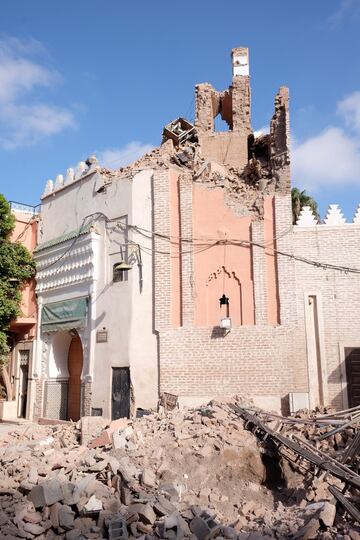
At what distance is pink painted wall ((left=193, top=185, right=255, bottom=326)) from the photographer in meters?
13.2

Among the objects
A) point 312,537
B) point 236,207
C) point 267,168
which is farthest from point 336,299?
point 312,537

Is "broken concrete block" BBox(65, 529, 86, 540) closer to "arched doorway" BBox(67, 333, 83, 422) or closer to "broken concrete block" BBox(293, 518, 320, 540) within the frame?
"broken concrete block" BBox(293, 518, 320, 540)

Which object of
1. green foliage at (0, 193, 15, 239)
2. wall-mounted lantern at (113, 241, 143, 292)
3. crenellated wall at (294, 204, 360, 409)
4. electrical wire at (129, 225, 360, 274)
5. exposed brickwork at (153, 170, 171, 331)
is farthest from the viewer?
green foliage at (0, 193, 15, 239)

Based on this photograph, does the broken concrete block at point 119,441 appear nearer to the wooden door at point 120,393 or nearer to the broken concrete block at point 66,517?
the broken concrete block at point 66,517

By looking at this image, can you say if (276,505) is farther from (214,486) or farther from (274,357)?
(274,357)

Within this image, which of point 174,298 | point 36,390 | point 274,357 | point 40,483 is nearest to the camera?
point 40,483

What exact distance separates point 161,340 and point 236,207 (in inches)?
165

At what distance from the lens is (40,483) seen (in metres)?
7.59

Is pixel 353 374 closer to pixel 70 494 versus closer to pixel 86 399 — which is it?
pixel 86 399

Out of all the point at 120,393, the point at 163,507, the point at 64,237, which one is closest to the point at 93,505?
the point at 163,507

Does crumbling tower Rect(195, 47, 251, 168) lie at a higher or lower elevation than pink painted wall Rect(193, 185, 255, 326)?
higher

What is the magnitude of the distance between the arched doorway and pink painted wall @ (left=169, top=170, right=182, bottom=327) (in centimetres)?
490

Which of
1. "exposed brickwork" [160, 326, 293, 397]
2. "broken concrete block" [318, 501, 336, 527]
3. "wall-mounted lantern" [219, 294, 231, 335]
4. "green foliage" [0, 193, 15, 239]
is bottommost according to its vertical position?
"broken concrete block" [318, 501, 336, 527]

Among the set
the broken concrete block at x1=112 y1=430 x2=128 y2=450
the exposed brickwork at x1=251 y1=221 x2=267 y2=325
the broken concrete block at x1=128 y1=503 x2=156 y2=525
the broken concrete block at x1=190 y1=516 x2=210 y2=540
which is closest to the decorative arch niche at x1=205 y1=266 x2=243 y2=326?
the exposed brickwork at x1=251 y1=221 x2=267 y2=325
